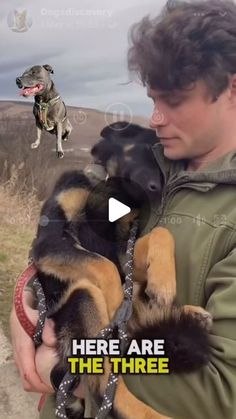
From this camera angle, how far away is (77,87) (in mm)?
1390

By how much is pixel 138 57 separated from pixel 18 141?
44 centimetres

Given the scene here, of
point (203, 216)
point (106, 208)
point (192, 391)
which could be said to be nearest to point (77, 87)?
point (106, 208)

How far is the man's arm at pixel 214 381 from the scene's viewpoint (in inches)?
43.8

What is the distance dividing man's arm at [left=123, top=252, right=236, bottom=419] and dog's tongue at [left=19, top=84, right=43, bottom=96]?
0.71 meters

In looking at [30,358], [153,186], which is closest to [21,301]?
[30,358]

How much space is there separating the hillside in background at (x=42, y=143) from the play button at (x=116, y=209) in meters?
0.15

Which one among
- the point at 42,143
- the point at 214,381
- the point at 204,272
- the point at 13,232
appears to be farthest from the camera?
the point at 13,232

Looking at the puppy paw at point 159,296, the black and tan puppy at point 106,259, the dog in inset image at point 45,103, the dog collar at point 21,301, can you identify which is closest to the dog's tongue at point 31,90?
the dog in inset image at point 45,103

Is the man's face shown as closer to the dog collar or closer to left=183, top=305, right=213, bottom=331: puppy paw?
left=183, top=305, right=213, bottom=331: puppy paw

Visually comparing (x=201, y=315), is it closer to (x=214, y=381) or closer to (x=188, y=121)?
(x=214, y=381)

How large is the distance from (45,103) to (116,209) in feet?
1.26

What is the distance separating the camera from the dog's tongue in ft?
4.48

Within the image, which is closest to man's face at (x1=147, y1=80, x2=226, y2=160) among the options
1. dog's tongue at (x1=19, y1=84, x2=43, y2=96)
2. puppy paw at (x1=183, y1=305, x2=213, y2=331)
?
dog's tongue at (x1=19, y1=84, x2=43, y2=96)

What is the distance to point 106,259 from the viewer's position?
1.45 m
